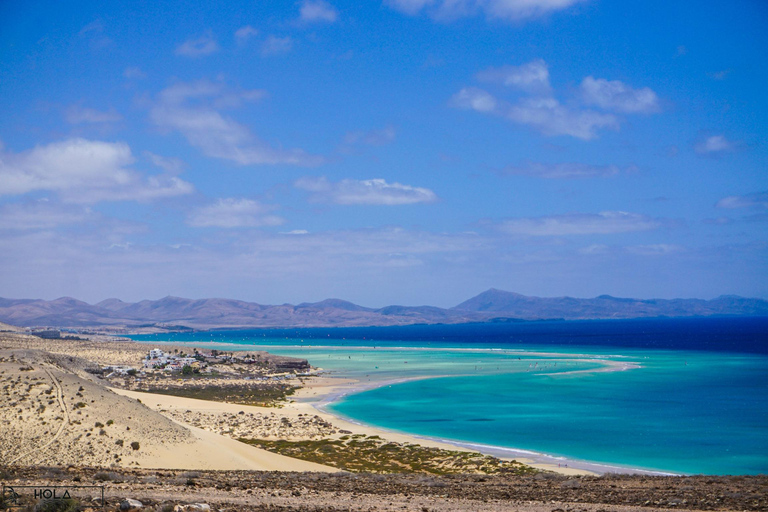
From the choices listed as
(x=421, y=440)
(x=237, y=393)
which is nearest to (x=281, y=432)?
(x=421, y=440)

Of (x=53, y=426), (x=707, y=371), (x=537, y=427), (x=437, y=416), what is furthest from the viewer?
(x=707, y=371)

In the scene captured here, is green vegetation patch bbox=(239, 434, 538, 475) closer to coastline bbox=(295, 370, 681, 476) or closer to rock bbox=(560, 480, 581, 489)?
coastline bbox=(295, 370, 681, 476)

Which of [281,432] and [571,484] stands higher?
[571,484]

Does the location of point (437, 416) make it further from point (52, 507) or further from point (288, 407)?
point (52, 507)

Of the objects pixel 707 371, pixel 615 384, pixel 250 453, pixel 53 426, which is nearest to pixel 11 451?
pixel 53 426

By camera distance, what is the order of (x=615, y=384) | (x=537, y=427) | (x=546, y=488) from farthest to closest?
1. (x=615, y=384)
2. (x=537, y=427)
3. (x=546, y=488)

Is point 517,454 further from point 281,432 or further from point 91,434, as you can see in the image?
point 91,434

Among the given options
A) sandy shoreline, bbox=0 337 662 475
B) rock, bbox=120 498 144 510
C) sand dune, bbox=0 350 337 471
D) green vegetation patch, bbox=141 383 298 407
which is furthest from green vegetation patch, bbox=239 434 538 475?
green vegetation patch, bbox=141 383 298 407
